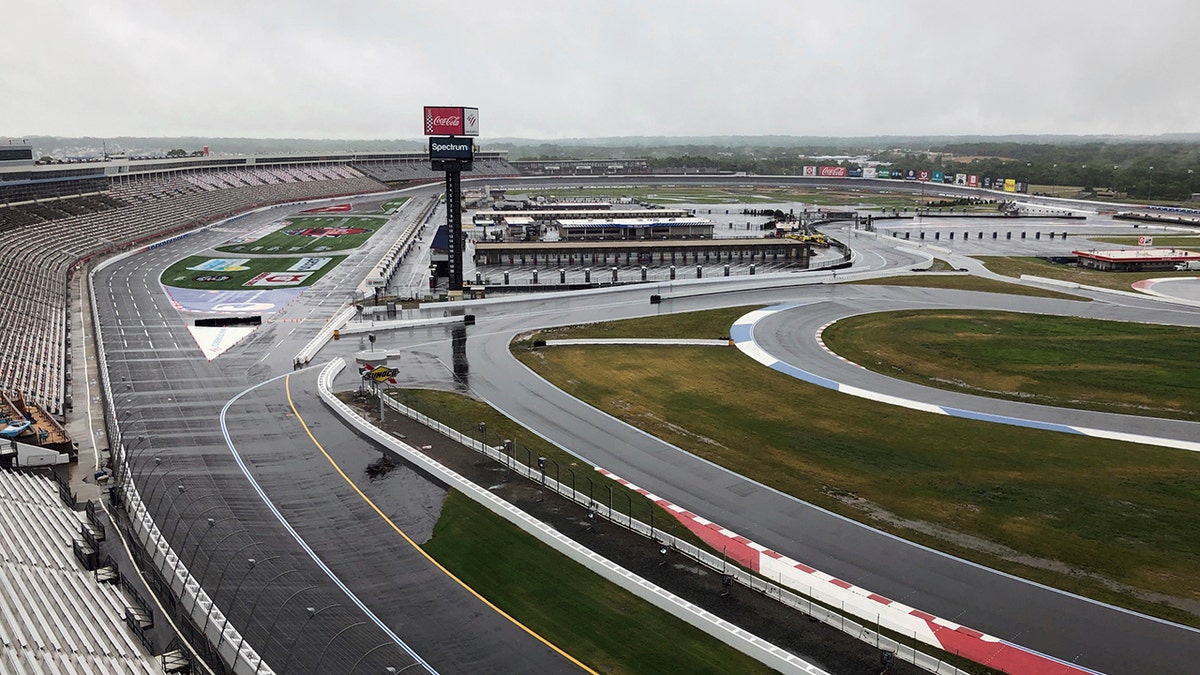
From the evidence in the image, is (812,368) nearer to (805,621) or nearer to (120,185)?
(805,621)

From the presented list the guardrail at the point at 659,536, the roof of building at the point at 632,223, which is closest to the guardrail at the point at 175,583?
the guardrail at the point at 659,536

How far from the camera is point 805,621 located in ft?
89.2

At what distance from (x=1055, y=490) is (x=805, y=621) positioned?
18.1 metres

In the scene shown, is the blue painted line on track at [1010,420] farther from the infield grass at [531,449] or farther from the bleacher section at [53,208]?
the bleacher section at [53,208]

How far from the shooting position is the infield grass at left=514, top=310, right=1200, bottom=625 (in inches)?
1230

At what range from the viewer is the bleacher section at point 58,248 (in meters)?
54.7

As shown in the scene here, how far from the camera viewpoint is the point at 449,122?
83.6 m

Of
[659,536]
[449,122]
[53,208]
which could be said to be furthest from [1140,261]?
[53,208]

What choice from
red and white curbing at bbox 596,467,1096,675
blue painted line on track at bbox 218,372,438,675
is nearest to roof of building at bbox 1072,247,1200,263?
red and white curbing at bbox 596,467,1096,675

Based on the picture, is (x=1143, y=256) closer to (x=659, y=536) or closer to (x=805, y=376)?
(x=805, y=376)

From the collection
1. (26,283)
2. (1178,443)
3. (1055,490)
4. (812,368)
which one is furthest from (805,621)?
(26,283)

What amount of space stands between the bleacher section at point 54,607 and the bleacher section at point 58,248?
67.1ft

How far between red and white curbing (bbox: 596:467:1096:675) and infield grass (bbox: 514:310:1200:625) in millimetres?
5396

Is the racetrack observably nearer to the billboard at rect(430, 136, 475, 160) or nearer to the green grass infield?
the green grass infield
